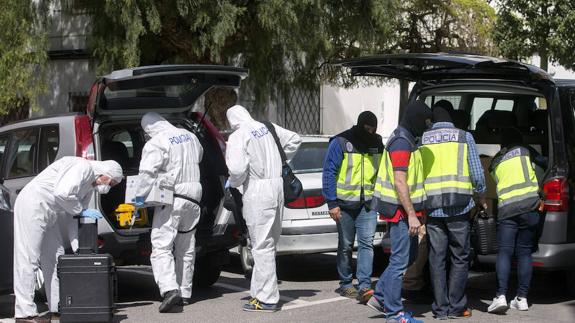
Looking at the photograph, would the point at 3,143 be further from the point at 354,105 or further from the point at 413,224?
the point at 354,105

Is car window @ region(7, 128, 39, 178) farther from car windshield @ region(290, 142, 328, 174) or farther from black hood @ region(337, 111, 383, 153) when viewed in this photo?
black hood @ region(337, 111, 383, 153)

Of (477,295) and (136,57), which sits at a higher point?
(136,57)

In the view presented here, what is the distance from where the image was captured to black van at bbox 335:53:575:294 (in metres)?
8.41

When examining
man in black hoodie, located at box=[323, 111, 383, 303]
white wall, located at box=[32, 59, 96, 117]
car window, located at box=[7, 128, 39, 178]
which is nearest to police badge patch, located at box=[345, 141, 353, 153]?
man in black hoodie, located at box=[323, 111, 383, 303]

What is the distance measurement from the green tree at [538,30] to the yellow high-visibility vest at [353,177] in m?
11.5

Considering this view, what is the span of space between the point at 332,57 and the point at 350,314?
9.44 metres

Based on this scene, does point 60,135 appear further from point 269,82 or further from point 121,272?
point 269,82

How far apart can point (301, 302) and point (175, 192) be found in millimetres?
1601

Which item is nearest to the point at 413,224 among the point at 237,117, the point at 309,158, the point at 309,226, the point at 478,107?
the point at 237,117

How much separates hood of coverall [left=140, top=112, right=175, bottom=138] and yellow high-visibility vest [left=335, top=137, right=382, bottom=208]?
5.33ft

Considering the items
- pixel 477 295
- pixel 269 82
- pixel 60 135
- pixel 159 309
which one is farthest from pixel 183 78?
pixel 269 82

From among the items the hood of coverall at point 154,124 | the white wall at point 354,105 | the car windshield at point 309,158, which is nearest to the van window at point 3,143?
the hood of coverall at point 154,124

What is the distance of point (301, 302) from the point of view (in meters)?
9.09

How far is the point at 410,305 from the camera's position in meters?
8.91
